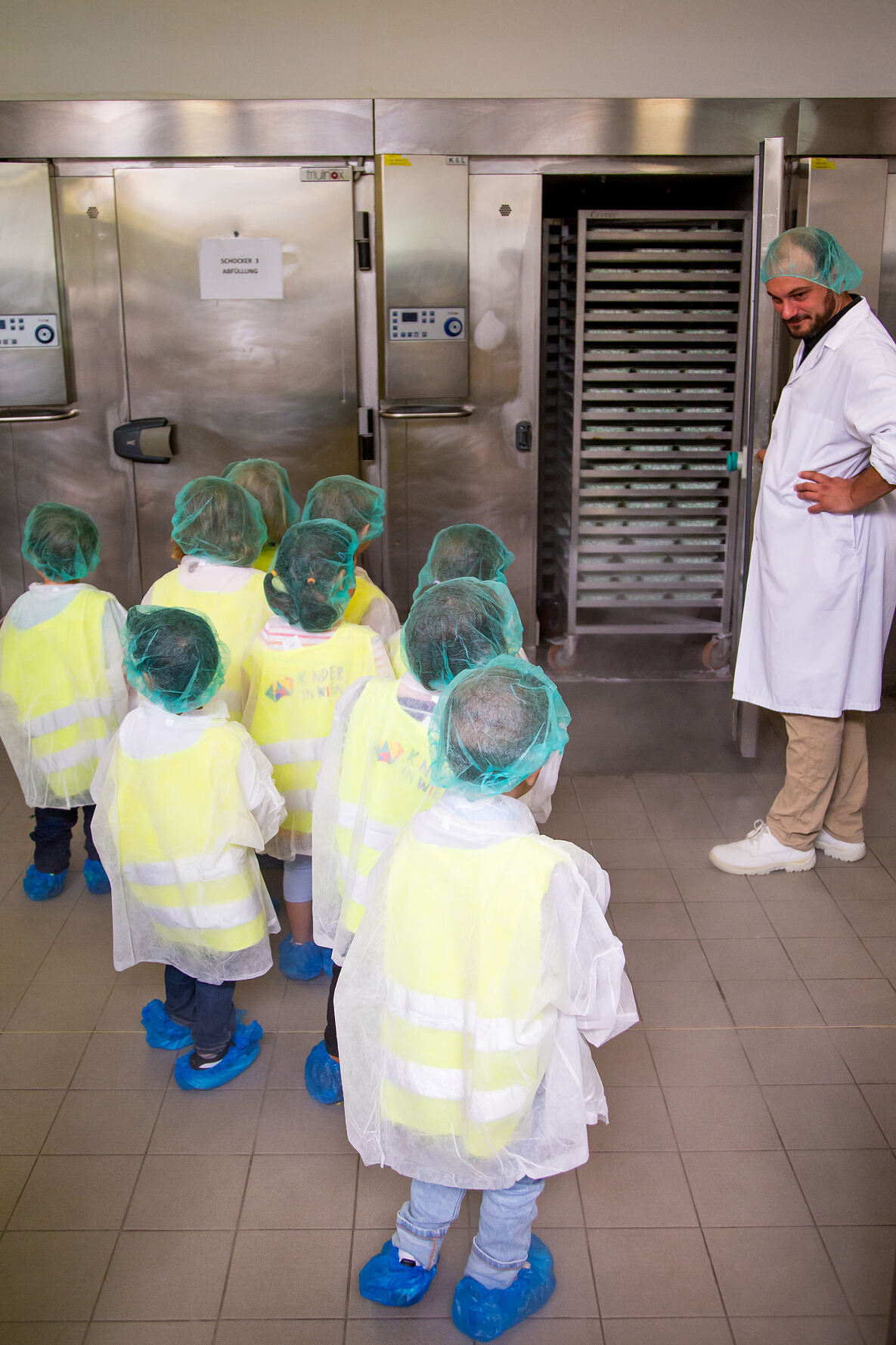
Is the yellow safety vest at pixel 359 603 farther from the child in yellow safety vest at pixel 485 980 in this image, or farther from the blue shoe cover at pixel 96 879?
the child in yellow safety vest at pixel 485 980

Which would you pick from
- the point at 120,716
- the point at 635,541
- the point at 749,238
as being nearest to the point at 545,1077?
the point at 120,716

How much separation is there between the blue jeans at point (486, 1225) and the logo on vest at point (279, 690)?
1031 millimetres

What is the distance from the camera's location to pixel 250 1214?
197cm

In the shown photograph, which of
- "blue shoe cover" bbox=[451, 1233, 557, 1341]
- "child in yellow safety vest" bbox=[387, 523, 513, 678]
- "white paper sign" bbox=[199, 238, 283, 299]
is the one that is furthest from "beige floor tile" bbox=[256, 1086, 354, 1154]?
"white paper sign" bbox=[199, 238, 283, 299]

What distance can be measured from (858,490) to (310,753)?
1420 mm

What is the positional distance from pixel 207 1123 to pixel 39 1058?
424mm

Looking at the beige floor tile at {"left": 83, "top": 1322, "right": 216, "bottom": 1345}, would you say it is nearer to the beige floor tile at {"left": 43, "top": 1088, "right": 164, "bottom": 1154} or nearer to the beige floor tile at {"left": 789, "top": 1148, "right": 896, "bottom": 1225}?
the beige floor tile at {"left": 43, "top": 1088, "right": 164, "bottom": 1154}

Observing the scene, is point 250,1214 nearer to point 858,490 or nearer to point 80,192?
point 858,490

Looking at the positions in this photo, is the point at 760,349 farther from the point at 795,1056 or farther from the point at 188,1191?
the point at 188,1191

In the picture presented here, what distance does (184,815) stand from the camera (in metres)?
2.08

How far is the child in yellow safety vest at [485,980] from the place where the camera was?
151 centimetres

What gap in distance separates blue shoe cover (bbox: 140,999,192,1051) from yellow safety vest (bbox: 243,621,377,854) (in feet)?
1.57

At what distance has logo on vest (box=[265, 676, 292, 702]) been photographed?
2395 millimetres

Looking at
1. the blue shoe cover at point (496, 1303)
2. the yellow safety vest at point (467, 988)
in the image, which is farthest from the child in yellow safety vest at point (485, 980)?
the blue shoe cover at point (496, 1303)
